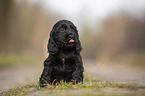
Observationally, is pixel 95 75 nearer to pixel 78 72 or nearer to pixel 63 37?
pixel 78 72

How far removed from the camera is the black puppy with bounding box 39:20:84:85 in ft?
15.9

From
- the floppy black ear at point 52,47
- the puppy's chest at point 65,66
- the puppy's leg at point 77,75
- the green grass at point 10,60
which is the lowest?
the puppy's leg at point 77,75

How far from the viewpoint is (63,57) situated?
16.4 feet

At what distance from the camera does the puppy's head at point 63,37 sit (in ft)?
15.7

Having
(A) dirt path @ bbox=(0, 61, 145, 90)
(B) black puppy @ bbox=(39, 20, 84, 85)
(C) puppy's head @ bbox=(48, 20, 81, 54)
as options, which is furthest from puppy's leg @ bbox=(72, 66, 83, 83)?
(A) dirt path @ bbox=(0, 61, 145, 90)

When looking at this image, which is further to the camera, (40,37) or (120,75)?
(40,37)

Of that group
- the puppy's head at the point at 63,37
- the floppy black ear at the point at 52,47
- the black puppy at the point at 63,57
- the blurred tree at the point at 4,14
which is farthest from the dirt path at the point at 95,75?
the blurred tree at the point at 4,14

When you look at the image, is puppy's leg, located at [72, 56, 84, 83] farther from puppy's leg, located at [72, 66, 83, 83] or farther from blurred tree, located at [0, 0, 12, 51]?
blurred tree, located at [0, 0, 12, 51]

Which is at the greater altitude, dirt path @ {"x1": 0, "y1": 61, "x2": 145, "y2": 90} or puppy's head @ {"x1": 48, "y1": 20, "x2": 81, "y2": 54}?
puppy's head @ {"x1": 48, "y1": 20, "x2": 81, "y2": 54}

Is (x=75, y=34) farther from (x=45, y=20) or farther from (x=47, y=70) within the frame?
(x=45, y=20)

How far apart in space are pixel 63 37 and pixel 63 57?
54 cm

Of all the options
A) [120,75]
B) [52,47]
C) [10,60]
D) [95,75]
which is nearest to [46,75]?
[52,47]

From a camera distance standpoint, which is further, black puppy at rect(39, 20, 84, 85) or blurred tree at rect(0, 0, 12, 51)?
blurred tree at rect(0, 0, 12, 51)

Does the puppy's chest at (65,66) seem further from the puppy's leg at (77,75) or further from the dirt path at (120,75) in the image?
the dirt path at (120,75)
